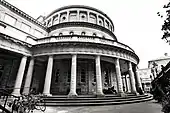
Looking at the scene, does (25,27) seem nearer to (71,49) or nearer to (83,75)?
(71,49)

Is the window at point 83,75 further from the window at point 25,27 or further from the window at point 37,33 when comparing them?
the window at point 25,27

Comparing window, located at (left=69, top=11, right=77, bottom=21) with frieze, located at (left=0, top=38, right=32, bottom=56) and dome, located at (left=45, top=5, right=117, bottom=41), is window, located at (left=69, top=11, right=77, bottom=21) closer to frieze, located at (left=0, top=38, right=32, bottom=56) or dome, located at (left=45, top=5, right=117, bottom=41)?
dome, located at (left=45, top=5, right=117, bottom=41)

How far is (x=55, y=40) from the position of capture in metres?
13.8

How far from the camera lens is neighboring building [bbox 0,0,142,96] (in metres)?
12.4

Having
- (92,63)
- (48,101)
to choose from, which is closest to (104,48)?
(92,63)

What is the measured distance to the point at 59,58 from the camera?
47.4 ft

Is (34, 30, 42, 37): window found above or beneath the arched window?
above

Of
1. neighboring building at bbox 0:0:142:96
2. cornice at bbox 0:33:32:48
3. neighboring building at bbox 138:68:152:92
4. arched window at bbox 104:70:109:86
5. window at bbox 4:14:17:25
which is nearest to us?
cornice at bbox 0:33:32:48

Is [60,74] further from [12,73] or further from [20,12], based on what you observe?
[20,12]

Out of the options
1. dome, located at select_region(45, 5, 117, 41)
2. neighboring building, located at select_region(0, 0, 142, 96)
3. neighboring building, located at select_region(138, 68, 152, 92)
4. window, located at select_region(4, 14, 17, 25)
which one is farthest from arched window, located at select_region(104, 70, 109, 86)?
neighboring building, located at select_region(138, 68, 152, 92)

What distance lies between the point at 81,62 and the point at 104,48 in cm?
468

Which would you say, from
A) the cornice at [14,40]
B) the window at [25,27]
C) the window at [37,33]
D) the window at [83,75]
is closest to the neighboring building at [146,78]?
the window at [83,75]

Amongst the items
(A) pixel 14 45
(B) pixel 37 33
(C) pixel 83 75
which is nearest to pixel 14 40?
(A) pixel 14 45

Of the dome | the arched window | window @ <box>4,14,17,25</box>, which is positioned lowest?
the arched window
